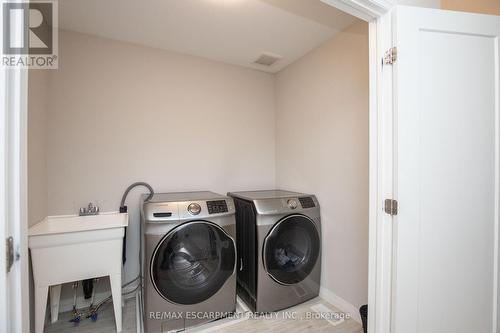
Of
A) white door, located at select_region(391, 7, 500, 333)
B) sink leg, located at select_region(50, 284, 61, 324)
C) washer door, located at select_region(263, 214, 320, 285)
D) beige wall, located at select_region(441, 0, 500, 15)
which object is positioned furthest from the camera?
washer door, located at select_region(263, 214, 320, 285)

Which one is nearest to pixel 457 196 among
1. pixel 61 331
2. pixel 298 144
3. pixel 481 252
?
pixel 481 252

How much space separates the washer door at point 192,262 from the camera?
1.55 m

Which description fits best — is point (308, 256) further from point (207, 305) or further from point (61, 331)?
point (61, 331)

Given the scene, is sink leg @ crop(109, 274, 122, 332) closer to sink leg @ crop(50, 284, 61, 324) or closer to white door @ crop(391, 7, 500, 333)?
sink leg @ crop(50, 284, 61, 324)

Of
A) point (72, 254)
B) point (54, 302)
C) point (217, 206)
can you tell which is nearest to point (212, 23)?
point (217, 206)

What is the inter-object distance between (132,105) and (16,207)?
1.74 metres

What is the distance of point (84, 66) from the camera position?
196 cm

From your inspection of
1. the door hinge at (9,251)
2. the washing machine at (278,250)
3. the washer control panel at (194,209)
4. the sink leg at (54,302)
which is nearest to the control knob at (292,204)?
the washing machine at (278,250)

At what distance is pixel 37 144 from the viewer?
1.63 meters

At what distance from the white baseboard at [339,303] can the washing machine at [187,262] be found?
34.5 inches

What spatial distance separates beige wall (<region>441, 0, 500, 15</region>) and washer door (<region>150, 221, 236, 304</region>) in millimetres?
2198

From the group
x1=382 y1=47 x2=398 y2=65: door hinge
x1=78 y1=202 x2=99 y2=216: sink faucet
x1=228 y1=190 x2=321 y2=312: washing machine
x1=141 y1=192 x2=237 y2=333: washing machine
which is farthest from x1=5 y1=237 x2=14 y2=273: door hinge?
x1=382 y1=47 x2=398 y2=65: door hinge

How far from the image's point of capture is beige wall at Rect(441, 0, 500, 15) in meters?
1.35

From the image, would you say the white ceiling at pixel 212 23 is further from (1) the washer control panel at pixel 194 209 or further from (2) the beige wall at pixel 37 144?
(1) the washer control panel at pixel 194 209
